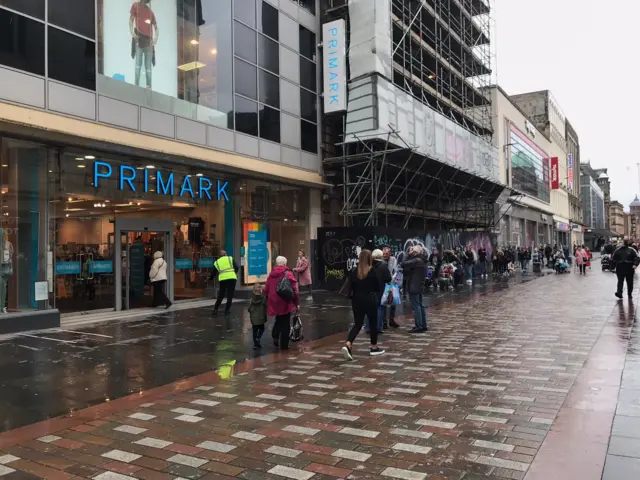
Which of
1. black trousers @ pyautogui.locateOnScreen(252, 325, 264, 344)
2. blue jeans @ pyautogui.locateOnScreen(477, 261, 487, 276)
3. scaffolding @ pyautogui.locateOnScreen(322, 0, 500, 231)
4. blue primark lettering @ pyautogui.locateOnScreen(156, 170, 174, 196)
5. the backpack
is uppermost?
scaffolding @ pyautogui.locateOnScreen(322, 0, 500, 231)

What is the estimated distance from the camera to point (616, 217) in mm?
176125

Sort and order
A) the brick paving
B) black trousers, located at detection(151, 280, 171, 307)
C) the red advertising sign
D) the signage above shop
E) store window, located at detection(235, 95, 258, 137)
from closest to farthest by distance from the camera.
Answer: the brick paving, the signage above shop, black trousers, located at detection(151, 280, 171, 307), store window, located at detection(235, 95, 258, 137), the red advertising sign

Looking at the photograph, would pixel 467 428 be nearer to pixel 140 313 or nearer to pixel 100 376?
pixel 100 376

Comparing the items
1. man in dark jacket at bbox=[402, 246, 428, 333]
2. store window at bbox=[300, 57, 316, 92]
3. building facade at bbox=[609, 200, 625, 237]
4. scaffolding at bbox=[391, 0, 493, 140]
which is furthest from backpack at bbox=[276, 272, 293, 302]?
building facade at bbox=[609, 200, 625, 237]

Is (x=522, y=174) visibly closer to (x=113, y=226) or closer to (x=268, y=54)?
(x=268, y=54)

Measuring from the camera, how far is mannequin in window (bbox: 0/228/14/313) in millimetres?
10508

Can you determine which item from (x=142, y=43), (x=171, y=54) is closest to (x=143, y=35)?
(x=142, y=43)

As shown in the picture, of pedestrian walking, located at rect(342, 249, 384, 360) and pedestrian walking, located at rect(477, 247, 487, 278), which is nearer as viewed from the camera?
pedestrian walking, located at rect(342, 249, 384, 360)

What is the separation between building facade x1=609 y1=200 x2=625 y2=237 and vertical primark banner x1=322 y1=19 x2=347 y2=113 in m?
167

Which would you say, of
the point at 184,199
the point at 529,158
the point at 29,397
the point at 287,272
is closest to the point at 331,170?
the point at 184,199

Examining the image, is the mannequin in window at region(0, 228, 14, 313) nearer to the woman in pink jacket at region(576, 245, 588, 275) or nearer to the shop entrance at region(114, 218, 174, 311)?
the shop entrance at region(114, 218, 174, 311)

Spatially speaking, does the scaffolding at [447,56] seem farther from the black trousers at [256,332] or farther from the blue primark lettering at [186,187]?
the black trousers at [256,332]

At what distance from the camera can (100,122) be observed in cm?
1255

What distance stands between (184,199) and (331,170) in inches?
294
